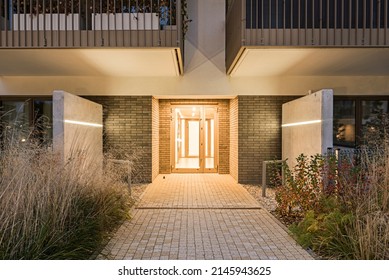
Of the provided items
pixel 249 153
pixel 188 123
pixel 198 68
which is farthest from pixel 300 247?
pixel 188 123

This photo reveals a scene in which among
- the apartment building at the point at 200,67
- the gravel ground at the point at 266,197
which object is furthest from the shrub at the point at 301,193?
the apartment building at the point at 200,67

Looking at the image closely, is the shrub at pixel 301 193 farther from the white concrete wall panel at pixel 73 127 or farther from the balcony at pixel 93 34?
the balcony at pixel 93 34

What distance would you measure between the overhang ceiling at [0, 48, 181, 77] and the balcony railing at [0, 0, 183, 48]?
199mm

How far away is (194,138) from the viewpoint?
12.3 metres

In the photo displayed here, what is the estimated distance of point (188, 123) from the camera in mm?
12461

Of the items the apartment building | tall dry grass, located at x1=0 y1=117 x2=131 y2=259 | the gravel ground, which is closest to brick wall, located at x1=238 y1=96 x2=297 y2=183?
the apartment building

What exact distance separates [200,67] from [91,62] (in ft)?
9.65

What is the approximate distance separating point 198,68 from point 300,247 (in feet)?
20.2

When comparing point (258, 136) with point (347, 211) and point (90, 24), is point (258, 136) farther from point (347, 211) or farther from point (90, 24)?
point (347, 211)

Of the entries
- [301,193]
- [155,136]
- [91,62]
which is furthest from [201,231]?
[155,136]

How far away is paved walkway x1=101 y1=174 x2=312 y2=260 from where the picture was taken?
13.5 ft

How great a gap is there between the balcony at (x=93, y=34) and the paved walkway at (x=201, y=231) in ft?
10.0

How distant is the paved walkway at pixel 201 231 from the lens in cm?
412

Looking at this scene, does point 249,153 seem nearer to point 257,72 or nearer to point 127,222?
point 257,72
